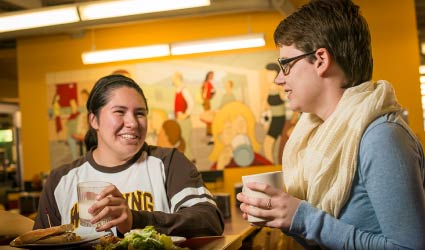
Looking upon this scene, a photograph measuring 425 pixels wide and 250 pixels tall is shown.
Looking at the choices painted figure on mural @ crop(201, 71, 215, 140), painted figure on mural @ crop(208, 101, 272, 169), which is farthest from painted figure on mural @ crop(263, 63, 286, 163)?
painted figure on mural @ crop(201, 71, 215, 140)

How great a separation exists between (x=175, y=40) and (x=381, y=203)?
5.82 m

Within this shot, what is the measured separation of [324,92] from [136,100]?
3.42 feet

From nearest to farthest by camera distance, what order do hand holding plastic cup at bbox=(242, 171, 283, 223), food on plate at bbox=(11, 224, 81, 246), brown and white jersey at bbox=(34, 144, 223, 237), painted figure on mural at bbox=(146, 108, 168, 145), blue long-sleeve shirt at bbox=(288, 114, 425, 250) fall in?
blue long-sleeve shirt at bbox=(288, 114, 425, 250) < hand holding plastic cup at bbox=(242, 171, 283, 223) < food on plate at bbox=(11, 224, 81, 246) < brown and white jersey at bbox=(34, 144, 223, 237) < painted figure on mural at bbox=(146, 108, 168, 145)

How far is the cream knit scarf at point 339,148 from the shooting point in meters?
1.19

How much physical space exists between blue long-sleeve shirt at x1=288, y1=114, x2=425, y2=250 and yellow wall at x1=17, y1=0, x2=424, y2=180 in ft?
16.5

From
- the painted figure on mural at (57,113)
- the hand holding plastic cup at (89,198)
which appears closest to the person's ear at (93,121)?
the hand holding plastic cup at (89,198)

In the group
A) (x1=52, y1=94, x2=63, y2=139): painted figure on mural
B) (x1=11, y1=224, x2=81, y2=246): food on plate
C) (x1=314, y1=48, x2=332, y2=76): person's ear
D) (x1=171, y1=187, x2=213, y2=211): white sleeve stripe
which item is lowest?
(x1=11, y1=224, x2=81, y2=246): food on plate

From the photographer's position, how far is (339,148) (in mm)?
1229

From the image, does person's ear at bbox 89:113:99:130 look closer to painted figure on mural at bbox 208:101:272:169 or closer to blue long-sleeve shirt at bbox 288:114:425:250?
blue long-sleeve shirt at bbox 288:114:425:250

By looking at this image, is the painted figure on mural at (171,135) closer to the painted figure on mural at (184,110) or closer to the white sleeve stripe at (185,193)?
the painted figure on mural at (184,110)

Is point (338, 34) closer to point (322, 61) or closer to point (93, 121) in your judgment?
point (322, 61)

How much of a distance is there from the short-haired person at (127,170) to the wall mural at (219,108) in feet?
13.7

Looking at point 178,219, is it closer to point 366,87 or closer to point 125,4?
point 366,87

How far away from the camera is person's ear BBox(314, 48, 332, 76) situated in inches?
50.5
